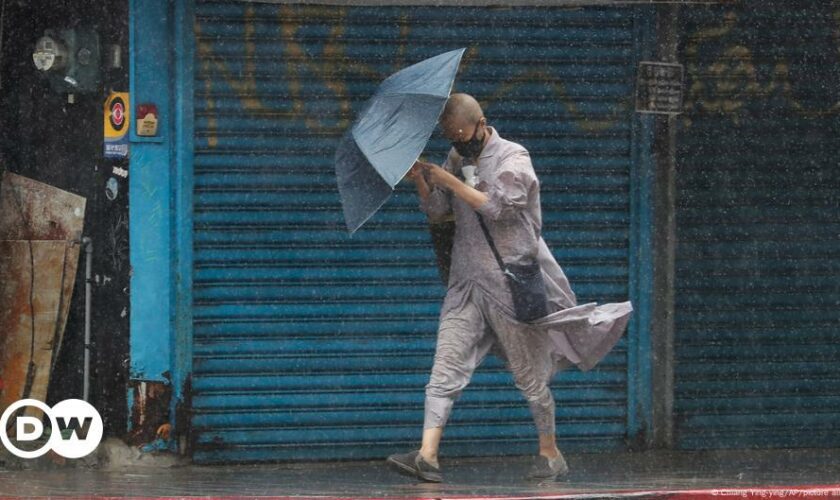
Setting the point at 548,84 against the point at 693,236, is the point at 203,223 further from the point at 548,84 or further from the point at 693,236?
the point at 693,236

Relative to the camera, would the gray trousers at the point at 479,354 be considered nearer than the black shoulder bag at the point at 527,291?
No

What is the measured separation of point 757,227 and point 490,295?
2.50 meters

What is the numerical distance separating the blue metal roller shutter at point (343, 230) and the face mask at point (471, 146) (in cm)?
138

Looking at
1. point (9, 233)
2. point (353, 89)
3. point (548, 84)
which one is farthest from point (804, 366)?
point (9, 233)

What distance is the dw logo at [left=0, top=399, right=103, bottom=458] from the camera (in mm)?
9305

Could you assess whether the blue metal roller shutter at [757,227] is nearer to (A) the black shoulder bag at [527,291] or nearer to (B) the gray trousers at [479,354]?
(B) the gray trousers at [479,354]

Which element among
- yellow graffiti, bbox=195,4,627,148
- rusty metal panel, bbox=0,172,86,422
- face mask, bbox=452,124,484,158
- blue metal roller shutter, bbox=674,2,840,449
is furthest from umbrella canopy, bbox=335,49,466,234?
blue metal roller shutter, bbox=674,2,840,449

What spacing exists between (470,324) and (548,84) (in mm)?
2040

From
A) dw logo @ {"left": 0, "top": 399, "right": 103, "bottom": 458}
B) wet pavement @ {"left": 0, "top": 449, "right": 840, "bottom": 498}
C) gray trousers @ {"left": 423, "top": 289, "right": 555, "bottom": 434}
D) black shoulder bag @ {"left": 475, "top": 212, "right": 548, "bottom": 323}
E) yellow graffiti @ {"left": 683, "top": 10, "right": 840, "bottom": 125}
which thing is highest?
yellow graffiti @ {"left": 683, "top": 10, "right": 840, "bottom": 125}

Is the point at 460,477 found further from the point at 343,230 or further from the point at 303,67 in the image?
the point at 303,67

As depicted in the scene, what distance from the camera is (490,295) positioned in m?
8.23

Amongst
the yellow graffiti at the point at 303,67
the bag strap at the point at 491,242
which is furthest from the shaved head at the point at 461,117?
the yellow graffiti at the point at 303,67

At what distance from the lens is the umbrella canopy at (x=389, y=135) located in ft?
25.2

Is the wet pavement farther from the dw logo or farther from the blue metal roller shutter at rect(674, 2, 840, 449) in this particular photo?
the blue metal roller shutter at rect(674, 2, 840, 449)
